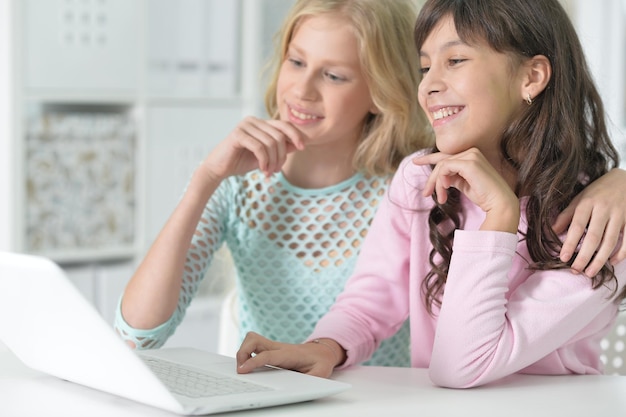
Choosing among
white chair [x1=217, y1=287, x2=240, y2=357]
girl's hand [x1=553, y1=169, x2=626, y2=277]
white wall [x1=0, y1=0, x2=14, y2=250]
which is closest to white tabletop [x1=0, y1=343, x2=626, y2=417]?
girl's hand [x1=553, y1=169, x2=626, y2=277]

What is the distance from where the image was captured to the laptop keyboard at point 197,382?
37.8 inches

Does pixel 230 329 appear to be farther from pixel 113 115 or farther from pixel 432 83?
pixel 113 115

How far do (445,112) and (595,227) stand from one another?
260 millimetres

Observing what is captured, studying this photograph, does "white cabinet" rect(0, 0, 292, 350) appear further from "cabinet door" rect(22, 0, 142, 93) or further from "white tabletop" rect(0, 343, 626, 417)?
"white tabletop" rect(0, 343, 626, 417)

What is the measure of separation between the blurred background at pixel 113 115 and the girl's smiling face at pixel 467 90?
1.38 m

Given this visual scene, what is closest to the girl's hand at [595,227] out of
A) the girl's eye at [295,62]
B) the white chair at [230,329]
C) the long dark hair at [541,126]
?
the long dark hair at [541,126]

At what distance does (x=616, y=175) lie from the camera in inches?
51.4

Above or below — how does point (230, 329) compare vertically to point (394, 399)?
below

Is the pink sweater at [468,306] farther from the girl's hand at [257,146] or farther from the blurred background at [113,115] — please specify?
the blurred background at [113,115]

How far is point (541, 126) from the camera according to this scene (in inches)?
51.6

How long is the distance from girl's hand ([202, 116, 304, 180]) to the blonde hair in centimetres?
18

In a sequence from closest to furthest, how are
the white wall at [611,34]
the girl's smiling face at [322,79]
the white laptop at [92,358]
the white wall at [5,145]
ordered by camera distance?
the white laptop at [92,358], the girl's smiling face at [322,79], the white wall at [5,145], the white wall at [611,34]

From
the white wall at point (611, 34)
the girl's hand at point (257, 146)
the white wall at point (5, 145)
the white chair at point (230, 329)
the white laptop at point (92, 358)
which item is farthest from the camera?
the white wall at point (611, 34)

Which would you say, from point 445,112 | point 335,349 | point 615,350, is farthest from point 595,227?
point 615,350
